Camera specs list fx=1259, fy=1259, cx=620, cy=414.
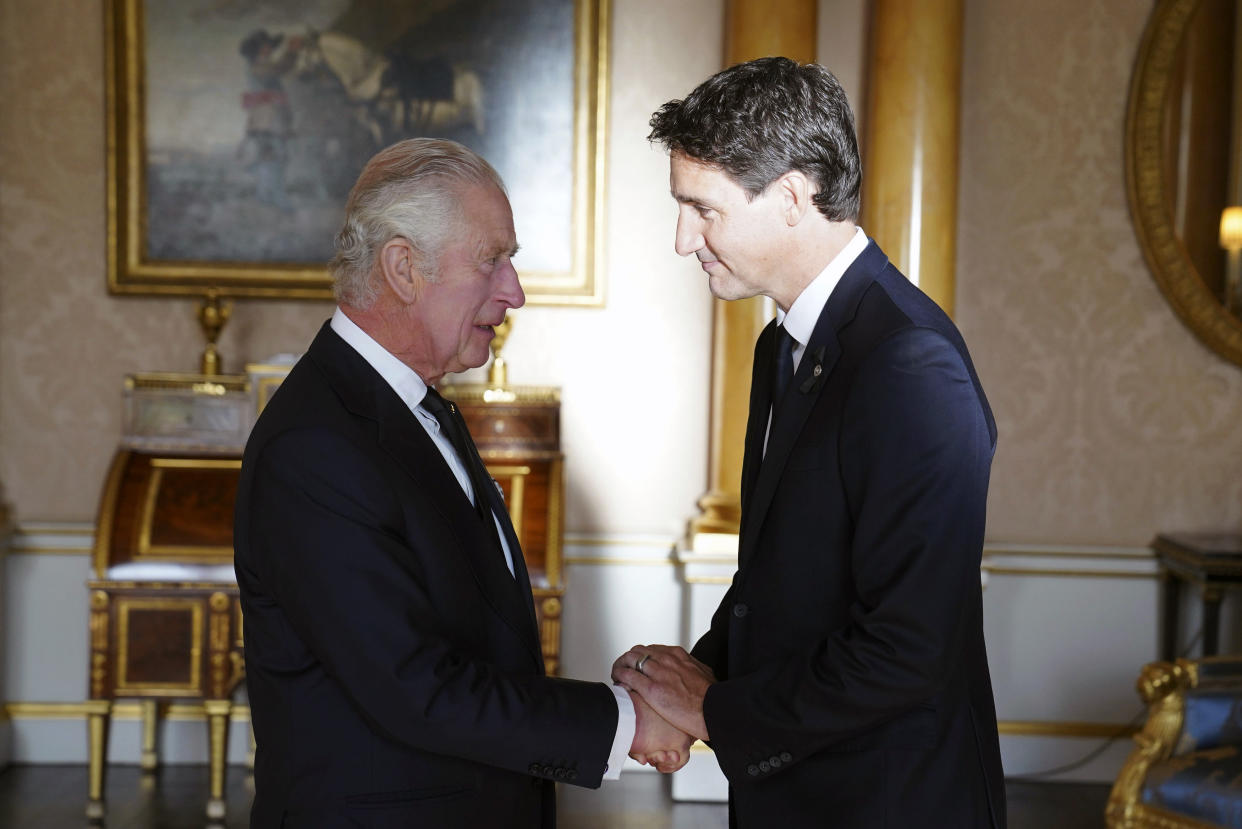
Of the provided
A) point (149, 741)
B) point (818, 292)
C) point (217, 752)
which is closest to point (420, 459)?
point (818, 292)

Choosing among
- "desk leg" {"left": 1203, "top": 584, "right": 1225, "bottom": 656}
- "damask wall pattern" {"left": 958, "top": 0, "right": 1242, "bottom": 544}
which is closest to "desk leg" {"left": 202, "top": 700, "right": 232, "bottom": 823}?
"damask wall pattern" {"left": 958, "top": 0, "right": 1242, "bottom": 544}

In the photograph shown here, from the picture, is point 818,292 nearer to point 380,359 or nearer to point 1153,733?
point 380,359

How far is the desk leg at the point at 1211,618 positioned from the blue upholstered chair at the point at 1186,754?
90 cm

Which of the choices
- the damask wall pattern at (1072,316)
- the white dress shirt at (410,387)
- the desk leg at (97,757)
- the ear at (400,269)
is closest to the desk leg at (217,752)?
the desk leg at (97,757)

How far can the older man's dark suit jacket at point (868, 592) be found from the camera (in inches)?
63.8

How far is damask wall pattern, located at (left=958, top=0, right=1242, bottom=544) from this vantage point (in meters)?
4.87

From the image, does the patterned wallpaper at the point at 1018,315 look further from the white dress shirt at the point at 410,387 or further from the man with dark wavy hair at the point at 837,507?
the man with dark wavy hair at the point at 837,507

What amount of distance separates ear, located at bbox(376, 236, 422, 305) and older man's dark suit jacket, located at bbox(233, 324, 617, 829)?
0.12m

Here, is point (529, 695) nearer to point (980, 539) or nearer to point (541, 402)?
point (980, 539)

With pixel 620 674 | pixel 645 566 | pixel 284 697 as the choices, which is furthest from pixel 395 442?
pixel 645 566

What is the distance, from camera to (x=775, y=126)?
68.3 inches

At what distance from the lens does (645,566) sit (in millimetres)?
4980

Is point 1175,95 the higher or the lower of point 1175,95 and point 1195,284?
the higher

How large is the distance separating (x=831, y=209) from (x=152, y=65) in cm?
379
